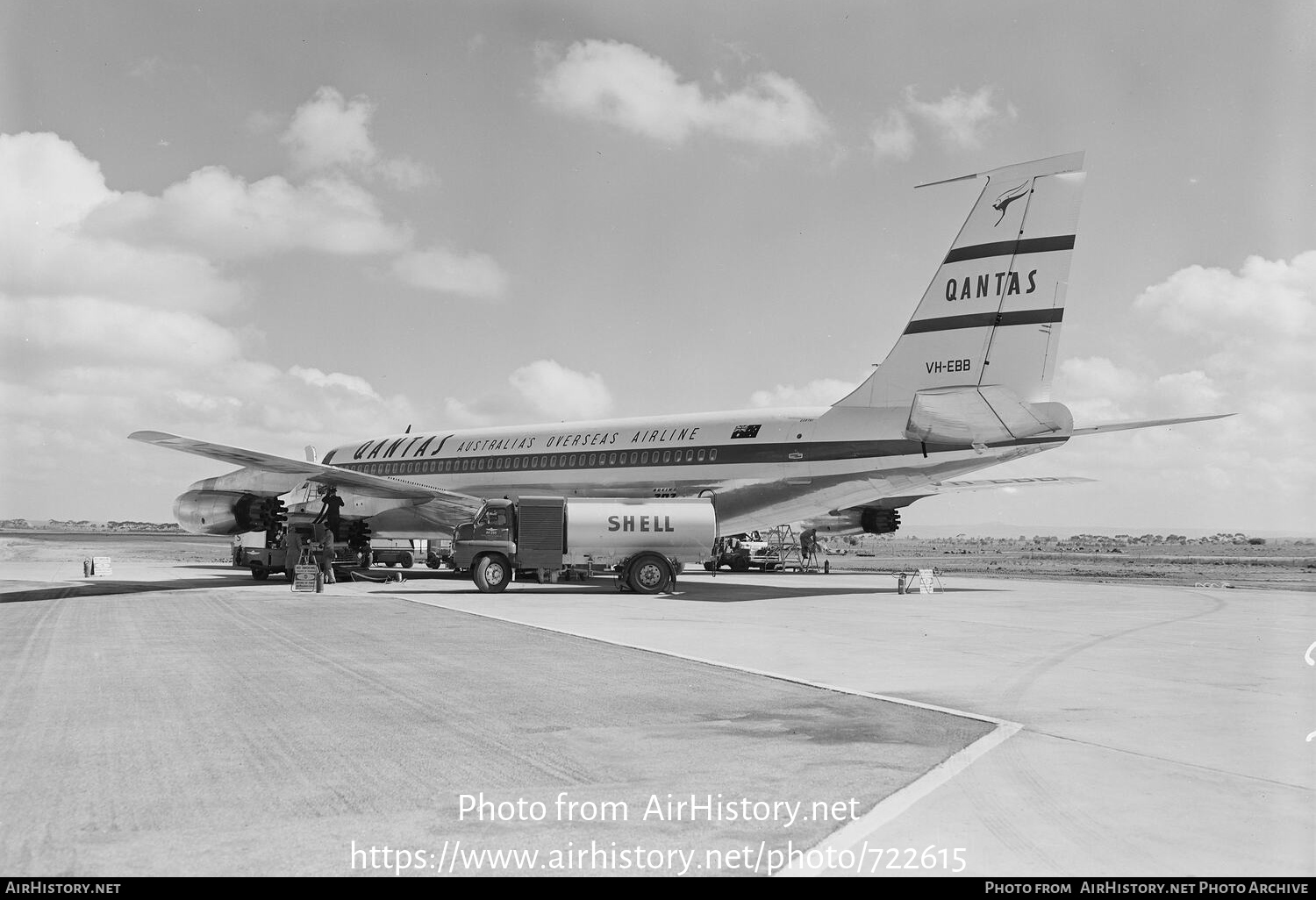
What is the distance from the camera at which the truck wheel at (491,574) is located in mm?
24375

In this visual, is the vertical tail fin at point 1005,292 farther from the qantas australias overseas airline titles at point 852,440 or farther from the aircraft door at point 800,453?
the aircraft door at point 800,453

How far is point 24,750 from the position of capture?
263 inches

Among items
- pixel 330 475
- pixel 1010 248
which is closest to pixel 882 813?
pixel 1010 248

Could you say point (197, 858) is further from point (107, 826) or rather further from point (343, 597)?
point (343, 597)

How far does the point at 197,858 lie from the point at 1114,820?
15.0 feet

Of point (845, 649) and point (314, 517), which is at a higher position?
point (314, 517)

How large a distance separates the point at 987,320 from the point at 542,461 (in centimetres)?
1457

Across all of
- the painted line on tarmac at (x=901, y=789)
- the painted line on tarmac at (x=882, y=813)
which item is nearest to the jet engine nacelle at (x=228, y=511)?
the painted line on tarmac at (x=901, y=789)

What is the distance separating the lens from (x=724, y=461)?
25594 millimetres

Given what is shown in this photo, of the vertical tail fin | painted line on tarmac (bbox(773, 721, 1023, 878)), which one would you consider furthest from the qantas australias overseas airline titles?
painted line on tarmac (bbox(773, 721, 1023, 878))

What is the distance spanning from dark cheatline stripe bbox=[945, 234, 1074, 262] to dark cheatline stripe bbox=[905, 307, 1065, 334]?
49.9 inches

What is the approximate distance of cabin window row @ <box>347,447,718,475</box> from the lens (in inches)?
1050

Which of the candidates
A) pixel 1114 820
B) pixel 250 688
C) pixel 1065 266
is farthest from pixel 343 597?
pixel 1114 820

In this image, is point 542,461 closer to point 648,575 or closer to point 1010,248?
point 648,575
